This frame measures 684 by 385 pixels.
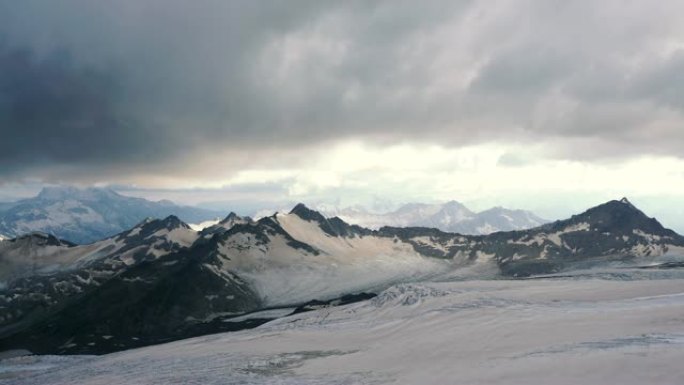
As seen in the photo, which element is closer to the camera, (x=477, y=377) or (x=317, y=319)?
(x=477, y=377)

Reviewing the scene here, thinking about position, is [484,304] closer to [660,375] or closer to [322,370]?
[322,370]


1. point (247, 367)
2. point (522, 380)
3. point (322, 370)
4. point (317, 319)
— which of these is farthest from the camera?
point (317, 319)

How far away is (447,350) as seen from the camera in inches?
3984

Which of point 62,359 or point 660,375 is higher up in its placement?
point 660,375

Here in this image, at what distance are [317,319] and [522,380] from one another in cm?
13071

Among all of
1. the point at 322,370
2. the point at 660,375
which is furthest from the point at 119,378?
the point at 660,375

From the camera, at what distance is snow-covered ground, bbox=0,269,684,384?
225 feet

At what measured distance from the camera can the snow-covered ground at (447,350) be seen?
68.6 meters

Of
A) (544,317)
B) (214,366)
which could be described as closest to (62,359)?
(214,366)

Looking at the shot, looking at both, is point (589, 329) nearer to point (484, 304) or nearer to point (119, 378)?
point (484, 304)

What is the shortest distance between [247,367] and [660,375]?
244ft

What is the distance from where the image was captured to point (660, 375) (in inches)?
2244

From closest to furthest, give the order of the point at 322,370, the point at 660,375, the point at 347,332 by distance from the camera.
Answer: the point at 660,375, the point at 322,370, the point at 347,332

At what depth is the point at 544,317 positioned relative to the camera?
121 metres
